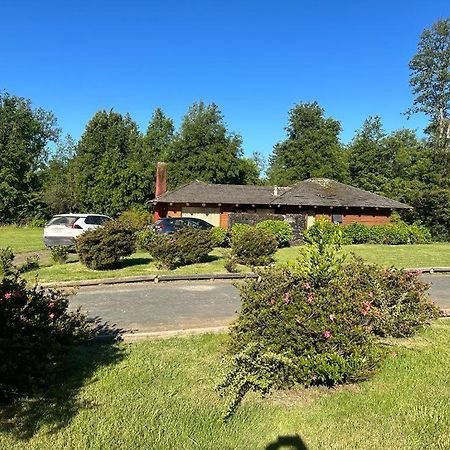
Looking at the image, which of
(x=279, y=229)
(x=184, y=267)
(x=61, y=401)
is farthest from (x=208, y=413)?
(x=279, y=229)

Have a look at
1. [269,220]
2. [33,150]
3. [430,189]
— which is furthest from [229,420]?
[33,150]

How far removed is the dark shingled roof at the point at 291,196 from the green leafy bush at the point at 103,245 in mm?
17238

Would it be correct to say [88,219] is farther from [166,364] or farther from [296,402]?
[296,402]

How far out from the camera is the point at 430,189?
3459 cm

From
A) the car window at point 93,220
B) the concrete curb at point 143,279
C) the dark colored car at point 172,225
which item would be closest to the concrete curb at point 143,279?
the concrete curb at point 143,279

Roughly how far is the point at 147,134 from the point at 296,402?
198ft

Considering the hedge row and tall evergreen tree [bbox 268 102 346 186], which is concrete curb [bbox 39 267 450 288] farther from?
tall evergreen tree [bbox 268 102 346 186]

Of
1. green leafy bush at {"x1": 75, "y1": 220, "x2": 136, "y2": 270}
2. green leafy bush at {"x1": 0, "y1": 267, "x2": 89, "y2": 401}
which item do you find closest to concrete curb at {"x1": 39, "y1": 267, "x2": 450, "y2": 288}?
green leafy bush at {"x1": 75, "y1": 220, "x2": 136, "y2": 270}

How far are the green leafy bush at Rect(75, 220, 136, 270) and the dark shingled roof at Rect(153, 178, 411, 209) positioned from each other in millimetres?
17238

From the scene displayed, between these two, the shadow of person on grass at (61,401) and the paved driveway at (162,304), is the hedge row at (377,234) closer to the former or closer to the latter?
the paved driveway at (162,304)

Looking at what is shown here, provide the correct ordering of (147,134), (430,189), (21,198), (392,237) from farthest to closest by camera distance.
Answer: (147,134) → (21,198) → (430,189) → (392,237)

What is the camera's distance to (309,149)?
172ft

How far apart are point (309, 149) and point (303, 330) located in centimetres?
4973

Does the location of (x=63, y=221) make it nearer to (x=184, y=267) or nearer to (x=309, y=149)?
(x=184, y=267)
